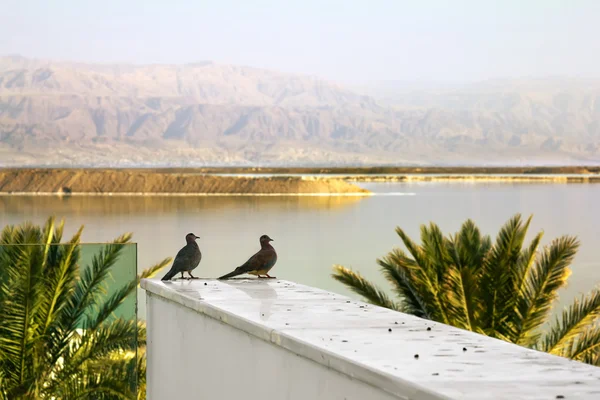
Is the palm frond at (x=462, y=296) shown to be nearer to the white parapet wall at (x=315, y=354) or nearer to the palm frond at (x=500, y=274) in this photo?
the palm frond at (x=500, y=274)

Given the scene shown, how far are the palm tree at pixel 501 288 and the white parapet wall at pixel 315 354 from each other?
656 cm

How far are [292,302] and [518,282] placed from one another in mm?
7489

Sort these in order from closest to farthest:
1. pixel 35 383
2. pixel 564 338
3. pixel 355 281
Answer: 1. pixel 35 383
2. pixel 564 338
3. pixel 355 281

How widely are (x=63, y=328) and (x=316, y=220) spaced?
51.1 m

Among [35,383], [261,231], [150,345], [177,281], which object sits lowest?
[261,231]

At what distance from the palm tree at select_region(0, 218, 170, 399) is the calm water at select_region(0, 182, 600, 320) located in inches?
864

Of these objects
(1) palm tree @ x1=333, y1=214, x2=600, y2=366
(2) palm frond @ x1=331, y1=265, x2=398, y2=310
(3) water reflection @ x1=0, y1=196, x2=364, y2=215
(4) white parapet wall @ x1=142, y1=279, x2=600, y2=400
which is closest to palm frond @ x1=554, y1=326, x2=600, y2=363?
Result: (1) palm tree @ x1=333, y1=214, x2=600, y2=366

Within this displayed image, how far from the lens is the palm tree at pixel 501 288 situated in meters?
10.1

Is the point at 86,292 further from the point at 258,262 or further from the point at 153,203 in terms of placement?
the point at 153,203

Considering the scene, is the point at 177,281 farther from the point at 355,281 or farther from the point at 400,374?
the point at 355,281

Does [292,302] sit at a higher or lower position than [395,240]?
higher

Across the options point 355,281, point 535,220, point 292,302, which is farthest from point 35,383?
point 535,220

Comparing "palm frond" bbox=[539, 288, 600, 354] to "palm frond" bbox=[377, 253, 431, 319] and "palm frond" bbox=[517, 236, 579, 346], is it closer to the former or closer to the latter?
"palm frond" bbox=[517, 236, 579, 346]

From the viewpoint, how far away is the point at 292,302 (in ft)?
11.0
